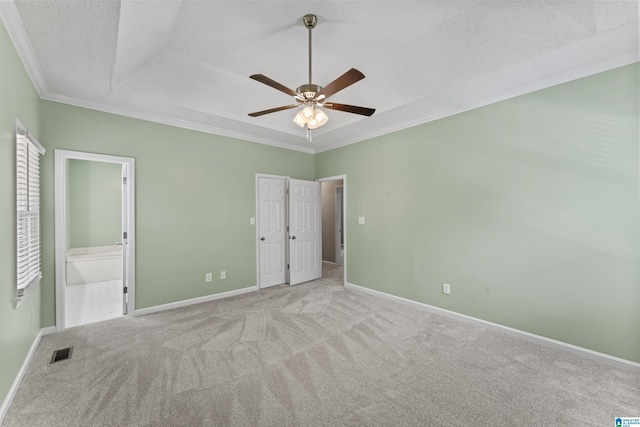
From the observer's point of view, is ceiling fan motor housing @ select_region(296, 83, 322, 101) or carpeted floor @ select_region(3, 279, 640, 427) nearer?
carpeted floor @ select_region(3, 279, 640, 427)

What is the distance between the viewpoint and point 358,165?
4.67 m

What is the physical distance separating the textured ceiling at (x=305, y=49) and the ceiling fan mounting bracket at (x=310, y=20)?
4 cm

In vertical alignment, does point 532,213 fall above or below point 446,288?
above

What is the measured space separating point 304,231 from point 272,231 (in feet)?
2.20

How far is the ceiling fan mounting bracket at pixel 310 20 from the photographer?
2275 mm

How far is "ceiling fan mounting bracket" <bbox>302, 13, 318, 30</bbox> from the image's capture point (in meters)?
2.28

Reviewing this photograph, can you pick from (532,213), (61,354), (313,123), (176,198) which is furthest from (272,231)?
(532,213)

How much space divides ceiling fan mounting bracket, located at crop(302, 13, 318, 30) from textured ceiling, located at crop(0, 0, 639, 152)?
43mm

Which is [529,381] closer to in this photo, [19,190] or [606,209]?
[606,209]

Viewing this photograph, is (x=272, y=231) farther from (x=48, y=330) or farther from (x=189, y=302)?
(x=48, y=330)

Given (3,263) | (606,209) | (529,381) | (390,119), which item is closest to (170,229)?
(3,263)

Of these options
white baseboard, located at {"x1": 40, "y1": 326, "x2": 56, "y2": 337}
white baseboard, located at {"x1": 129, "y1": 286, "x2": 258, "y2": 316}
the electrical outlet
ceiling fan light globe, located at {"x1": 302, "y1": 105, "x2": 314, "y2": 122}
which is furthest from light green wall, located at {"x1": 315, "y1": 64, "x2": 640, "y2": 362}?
Answer: white baseboard, located at {"x1": 40, "y1": 326, "x2": 56, "y2": 337}

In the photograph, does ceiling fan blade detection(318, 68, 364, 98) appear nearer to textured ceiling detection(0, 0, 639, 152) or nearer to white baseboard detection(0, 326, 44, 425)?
textured ceiling detection(0, 0, 639, 152)

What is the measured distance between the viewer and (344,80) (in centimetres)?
196
